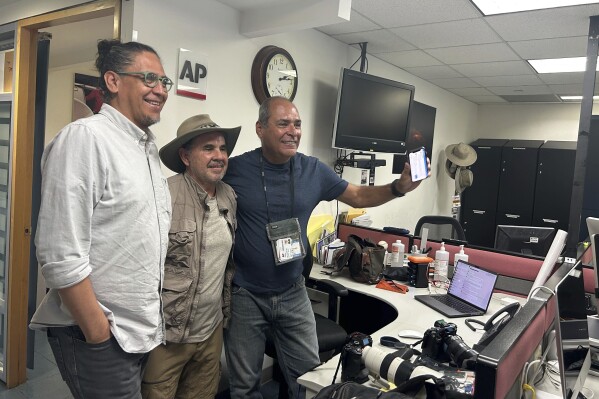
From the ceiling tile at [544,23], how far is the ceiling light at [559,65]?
819mm

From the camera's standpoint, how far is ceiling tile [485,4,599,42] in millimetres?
2754

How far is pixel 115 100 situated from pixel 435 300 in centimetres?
186

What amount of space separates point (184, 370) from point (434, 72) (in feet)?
13.3

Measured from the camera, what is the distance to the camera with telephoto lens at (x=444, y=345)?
142 cm

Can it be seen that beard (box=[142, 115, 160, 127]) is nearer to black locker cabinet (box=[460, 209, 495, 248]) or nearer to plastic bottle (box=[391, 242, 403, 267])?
plastic bottle (box=[391, 242, 403, 267])

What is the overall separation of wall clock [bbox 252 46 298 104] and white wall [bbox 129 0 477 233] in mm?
52

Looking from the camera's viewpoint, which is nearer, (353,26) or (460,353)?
(460,353)

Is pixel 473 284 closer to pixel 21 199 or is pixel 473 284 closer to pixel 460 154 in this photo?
pixel 21 199

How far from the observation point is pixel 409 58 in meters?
4.11

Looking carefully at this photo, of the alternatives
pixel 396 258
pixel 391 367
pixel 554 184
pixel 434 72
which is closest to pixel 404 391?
pixel 391 367

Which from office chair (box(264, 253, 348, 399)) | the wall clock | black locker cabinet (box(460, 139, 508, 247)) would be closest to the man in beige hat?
office chair (box(264, 253, 348, 399))

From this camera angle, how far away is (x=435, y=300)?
237cm

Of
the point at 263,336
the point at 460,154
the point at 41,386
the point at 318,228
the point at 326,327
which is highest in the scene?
the point at 460,154

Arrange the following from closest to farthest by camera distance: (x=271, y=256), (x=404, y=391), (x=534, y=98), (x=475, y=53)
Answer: (x=404, y=391), (x=271, y=256), (x=475, y=53), (x=534, y=98)
